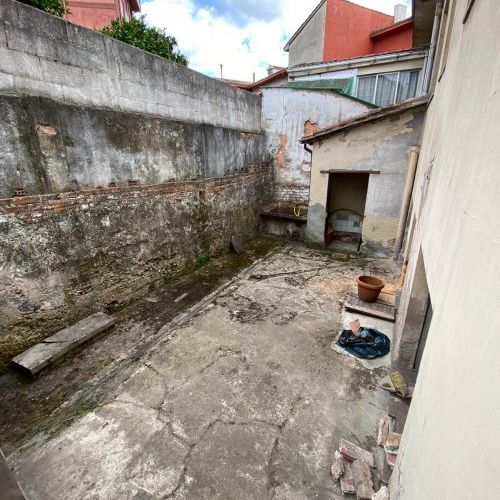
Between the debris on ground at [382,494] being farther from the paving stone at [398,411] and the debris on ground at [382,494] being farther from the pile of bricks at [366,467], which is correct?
the paving stone at [398,411]

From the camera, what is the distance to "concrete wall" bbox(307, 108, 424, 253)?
20.3 ft

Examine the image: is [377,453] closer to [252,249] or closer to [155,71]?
[252,249]

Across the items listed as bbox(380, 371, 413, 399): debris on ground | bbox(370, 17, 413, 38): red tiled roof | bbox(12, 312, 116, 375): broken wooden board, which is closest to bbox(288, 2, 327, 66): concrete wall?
bbox(370, 17, 413, 38): red tiled roof

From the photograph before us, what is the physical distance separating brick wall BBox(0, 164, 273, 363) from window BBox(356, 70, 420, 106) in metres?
7.12

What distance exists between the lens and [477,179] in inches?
44.0

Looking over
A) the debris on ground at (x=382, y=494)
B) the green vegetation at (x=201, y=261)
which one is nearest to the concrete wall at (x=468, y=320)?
the debris on ground at (x=382, y=494)

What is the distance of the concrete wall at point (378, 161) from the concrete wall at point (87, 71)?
11.2ft

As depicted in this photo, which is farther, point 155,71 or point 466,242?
point 155,71

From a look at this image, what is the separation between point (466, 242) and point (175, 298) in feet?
16.2

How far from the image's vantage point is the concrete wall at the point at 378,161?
6180 mm

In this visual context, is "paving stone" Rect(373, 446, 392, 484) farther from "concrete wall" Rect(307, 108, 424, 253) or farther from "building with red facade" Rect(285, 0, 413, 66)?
"building with red facade" Rect(285, 0, 413, 66)

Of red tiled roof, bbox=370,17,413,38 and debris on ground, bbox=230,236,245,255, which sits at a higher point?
Result: red tiled roof, bbox=370,17,413,38

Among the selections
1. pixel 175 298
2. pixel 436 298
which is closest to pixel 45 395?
pixel 175 298

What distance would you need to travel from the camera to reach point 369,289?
4.84 meters
